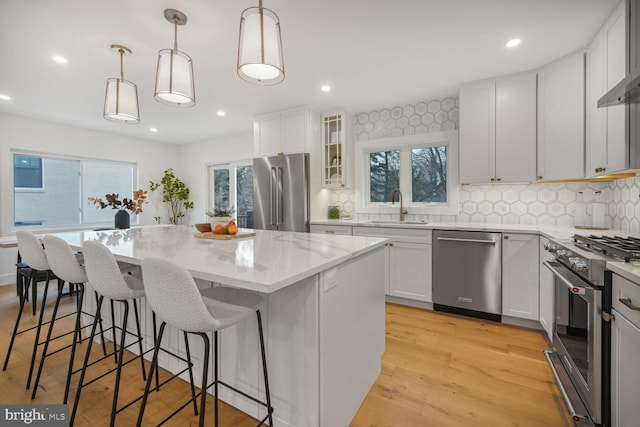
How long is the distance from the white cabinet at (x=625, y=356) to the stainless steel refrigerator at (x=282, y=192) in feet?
9.89

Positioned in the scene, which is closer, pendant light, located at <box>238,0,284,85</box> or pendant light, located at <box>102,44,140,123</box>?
pendant light, located at <box>238,0,284,85</box>

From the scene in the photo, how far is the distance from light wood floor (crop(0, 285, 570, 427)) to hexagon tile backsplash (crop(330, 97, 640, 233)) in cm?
124

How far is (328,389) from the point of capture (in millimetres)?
1352

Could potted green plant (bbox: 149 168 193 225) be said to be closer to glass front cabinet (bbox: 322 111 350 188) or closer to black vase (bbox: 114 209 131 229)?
black vase (bbox: 114 209 131 229)

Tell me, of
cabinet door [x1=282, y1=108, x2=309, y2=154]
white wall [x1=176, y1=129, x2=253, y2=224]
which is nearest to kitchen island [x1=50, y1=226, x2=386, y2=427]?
cabinet door [x1=282, y1=108, x2=309, y2=154]

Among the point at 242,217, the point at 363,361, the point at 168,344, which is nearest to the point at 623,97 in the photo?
the point at 363,361

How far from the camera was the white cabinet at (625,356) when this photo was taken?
113 cm

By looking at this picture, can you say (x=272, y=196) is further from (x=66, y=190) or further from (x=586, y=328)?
(x=66, y=190)

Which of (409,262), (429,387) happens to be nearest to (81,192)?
(409,262)

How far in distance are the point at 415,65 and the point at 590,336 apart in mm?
2483

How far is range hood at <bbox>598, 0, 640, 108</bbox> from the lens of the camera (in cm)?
147

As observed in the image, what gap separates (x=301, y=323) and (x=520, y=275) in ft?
7.74

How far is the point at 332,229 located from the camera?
3701 mm

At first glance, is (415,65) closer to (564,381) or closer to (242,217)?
(564,381)
